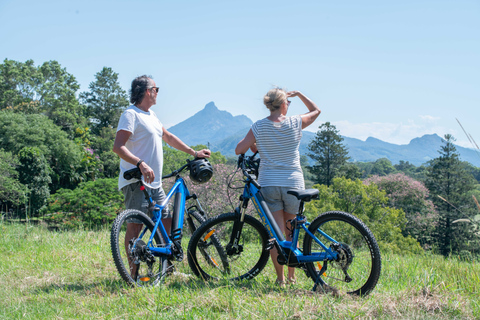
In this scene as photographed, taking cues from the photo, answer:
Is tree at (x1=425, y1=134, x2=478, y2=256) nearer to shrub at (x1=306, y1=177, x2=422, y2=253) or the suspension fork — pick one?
shrub at (x1=306, y1=177, x2=422, y2=253)

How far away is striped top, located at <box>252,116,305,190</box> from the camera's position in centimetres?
361

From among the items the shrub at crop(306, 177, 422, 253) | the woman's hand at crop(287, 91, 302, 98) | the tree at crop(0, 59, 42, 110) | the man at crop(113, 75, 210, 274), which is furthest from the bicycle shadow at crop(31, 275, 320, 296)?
the tree at crop(0, 59, 42, 110)

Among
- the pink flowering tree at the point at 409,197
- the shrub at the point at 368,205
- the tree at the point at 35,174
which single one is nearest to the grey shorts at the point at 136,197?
the shrub at the point at 368,205

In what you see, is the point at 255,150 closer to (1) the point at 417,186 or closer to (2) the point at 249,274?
(2) the point at 249,274

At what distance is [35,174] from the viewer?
35500 millimetres

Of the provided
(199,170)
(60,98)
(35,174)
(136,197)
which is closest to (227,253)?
(199,170)

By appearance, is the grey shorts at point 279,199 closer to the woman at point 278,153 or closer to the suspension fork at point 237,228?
the woman at point 278,153

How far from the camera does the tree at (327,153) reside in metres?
58.0

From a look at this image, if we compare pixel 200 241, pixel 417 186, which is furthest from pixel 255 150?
pixel 417 186

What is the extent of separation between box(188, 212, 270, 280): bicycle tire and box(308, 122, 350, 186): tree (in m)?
54.6

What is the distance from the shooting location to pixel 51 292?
146 inches

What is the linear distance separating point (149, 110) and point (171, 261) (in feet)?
4.84

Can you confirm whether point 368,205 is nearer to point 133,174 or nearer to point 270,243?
point 270,243

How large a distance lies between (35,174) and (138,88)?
1406 inches
